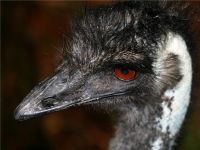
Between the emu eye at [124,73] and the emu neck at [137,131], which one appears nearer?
the emu eye at [124,73]

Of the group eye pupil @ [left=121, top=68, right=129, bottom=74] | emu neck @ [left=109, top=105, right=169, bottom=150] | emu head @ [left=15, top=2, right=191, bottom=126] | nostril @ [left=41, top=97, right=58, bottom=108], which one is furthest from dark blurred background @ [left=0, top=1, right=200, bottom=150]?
nostril @ [left=41, top=97, right=58, bottom=108]

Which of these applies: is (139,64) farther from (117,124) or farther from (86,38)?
(117,124)

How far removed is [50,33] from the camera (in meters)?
5.62

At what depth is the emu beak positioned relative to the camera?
255 centimetres

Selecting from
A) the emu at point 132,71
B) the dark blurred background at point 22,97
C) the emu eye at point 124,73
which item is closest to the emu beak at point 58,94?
the emu at point 132,71

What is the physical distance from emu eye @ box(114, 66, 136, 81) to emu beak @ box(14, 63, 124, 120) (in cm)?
11

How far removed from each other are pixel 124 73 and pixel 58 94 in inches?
13.1

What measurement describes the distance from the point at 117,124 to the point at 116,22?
63 centimetres

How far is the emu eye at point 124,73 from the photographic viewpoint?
103 inches

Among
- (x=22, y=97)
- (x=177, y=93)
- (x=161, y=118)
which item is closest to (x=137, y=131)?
(x=161, y=118)

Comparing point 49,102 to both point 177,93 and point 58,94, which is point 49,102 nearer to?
point 58,94

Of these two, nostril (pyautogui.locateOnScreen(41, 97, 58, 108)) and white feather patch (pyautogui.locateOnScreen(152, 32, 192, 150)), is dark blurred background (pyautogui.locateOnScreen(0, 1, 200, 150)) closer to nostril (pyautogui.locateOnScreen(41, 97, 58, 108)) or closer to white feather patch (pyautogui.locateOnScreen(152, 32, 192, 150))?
white feather patch (pyautogui.locateOnScreen(152, 32, 192, 150))

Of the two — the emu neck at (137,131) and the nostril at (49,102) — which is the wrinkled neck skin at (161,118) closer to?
the emu neck at (137,131)

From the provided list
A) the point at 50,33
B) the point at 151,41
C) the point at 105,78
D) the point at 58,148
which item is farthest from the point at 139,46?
the point at 50,33
